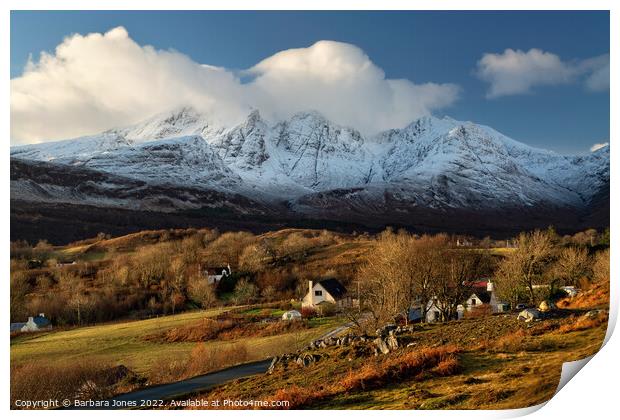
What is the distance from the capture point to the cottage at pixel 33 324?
11031mm

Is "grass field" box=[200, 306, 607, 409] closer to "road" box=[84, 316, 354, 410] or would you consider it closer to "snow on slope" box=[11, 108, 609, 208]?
"road" box=[84, 316, 354, 410]

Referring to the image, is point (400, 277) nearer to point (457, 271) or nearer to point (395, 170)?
point (457, 271)

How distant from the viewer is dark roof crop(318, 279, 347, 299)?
1987cm

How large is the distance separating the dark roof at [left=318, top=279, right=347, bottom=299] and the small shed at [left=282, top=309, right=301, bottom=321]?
2811mm

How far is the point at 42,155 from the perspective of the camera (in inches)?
698

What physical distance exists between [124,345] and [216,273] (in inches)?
239

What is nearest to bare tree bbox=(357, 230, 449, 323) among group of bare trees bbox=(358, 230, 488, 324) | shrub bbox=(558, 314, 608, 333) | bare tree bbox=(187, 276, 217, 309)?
group of bare trees bbox=(358, 230, 488, 324)

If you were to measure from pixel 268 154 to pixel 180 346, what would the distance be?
75.7 meters

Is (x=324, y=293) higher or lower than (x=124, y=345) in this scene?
lower

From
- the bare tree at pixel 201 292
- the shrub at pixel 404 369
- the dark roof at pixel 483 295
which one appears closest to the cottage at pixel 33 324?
the bare tree at pixel 201 292

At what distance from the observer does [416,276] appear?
45.7 ft

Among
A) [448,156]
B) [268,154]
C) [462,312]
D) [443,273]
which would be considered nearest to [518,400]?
[443,273]

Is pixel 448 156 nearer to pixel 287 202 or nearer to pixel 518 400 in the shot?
pixel 287 202

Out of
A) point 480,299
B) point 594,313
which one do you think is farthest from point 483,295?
point 594,313
